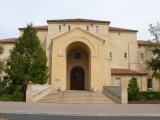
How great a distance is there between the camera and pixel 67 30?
5131 centimetres

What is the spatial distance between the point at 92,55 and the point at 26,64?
38.2ft

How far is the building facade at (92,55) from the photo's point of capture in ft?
150

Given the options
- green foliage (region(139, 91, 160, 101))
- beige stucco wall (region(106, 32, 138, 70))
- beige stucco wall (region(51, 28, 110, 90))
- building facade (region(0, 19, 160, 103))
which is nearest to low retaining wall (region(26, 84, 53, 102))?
beige stucco wall (region(51, 28, 110, 90))

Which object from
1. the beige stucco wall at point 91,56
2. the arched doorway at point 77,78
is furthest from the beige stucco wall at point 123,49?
the beige stucco wall at point 91,56

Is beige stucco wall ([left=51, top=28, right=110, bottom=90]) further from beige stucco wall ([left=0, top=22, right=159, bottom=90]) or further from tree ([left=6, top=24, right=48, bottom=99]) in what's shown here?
tree ([left=6, top=24, right=48, bottom=99])

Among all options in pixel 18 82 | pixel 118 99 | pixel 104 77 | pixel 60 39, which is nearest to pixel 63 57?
pixel 60 39

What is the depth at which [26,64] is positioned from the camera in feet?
123

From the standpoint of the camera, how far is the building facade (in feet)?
150

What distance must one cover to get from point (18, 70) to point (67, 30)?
1633 centimetres

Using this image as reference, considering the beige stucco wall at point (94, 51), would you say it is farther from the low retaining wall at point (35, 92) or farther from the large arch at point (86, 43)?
the low retaining wall at point (35, 92)

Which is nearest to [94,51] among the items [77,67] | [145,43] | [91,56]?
[91,56]

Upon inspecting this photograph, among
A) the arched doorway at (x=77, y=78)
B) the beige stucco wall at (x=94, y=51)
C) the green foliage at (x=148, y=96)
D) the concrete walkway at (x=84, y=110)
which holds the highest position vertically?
the beige stucco wall at (x=94, y=51)

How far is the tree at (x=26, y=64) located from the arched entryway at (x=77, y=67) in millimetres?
11460

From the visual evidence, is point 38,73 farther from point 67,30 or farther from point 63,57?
point 67,30
